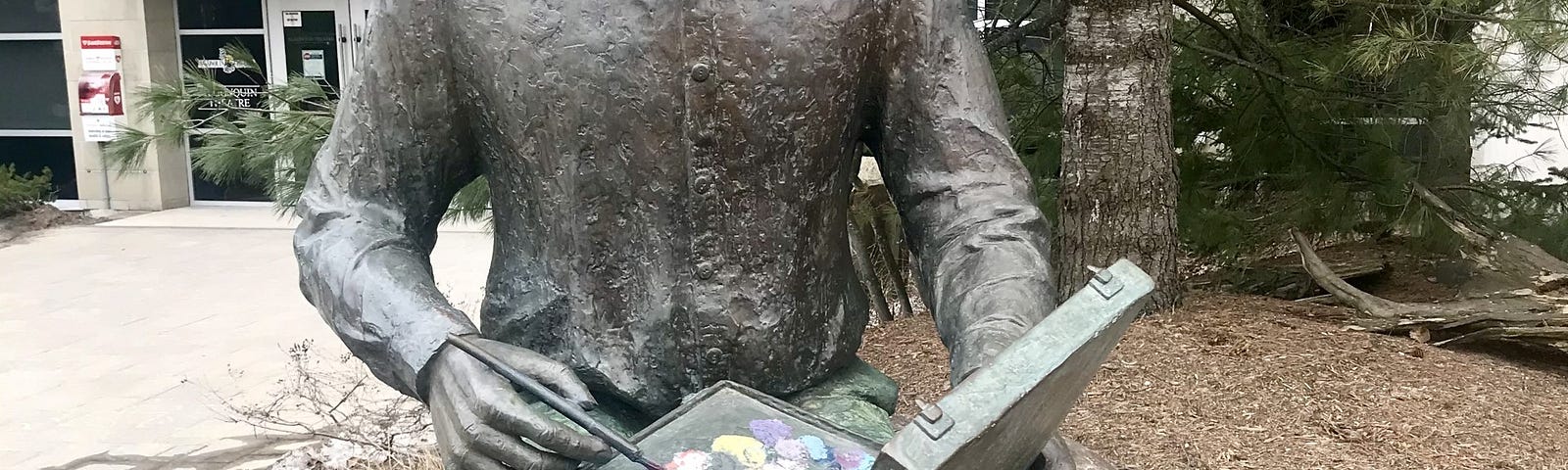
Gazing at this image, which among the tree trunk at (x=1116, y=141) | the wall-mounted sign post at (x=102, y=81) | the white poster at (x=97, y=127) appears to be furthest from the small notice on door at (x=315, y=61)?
the tree trunk at (x=1116, y=141)

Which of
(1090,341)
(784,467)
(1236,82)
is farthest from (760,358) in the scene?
(1236,82)

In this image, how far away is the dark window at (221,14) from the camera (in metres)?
12.1

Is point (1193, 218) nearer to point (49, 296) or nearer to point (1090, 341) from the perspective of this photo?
point (1090, 341)

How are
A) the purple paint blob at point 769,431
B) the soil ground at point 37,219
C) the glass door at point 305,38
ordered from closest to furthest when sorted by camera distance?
1. the purple paint blob at point 769,431
2. the soil ground at point 37,219
3. the glass door at point 305,38

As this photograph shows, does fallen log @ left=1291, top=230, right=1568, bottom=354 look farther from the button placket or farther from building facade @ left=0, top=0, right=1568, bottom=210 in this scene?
building facade @ left=0, top=0, right=1568, bottom=210

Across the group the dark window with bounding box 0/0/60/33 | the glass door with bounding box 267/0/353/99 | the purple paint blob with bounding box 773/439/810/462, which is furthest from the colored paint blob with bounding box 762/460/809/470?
the dark window with bounding box 0/0/60/33

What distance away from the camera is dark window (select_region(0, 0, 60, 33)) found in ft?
42.0

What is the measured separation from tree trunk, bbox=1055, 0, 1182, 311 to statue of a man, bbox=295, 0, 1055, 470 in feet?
9.47

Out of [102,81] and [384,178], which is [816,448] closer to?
[384,178]

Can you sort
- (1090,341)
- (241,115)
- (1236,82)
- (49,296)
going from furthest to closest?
1. (49,296)
2. (1236,82)
3. (241,115)
4. (1090,341)

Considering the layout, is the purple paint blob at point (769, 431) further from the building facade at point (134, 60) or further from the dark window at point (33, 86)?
the dark window at point (33, 86)

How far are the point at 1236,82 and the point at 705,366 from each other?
419 centimetres

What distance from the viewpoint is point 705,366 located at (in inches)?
64.4

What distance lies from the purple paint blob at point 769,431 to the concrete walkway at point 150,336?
3796 millimetres
